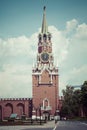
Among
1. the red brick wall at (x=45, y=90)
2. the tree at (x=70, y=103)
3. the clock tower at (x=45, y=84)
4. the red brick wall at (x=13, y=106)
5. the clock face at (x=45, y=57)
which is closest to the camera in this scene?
the tree at (x=70, y=103)

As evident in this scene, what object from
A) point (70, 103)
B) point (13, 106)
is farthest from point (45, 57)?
point (13, 106)

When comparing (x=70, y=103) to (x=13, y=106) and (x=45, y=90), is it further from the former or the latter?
(x=13, y=106)

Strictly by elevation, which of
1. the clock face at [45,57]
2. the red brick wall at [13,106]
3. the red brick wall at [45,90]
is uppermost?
the clock face at [45,57]

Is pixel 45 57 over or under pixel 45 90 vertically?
over

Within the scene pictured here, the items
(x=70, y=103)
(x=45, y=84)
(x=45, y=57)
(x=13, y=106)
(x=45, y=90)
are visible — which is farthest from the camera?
(x=13, y=106)

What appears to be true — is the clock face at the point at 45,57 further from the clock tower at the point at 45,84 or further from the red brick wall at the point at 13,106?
the red brick wall at the point at 13,106

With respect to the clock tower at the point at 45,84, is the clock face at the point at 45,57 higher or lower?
higher

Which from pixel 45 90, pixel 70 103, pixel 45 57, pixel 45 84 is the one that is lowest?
pixel 70 103

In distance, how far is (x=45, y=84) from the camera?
10275 centimetres

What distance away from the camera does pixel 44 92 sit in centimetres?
10231

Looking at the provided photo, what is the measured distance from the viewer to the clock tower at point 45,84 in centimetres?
10188

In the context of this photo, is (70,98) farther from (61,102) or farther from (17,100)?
(17,100)

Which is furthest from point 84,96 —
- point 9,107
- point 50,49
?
point 9,107

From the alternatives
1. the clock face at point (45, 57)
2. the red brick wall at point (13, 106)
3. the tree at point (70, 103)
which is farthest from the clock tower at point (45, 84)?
the red brick wall at point (13, 106)
